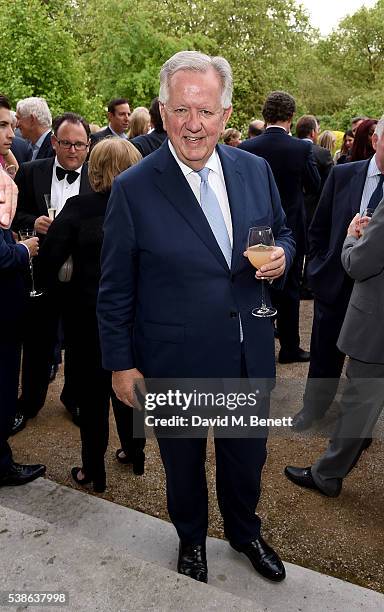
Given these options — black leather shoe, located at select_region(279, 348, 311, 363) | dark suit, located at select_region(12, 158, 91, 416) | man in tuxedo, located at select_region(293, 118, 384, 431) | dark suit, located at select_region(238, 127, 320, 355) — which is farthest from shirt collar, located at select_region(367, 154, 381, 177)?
black leather shoe, located at select_region(279, 348, 311, 363)

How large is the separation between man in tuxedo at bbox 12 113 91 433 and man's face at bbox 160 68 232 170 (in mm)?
2051

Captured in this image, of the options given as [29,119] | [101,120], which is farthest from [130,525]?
[101,120]

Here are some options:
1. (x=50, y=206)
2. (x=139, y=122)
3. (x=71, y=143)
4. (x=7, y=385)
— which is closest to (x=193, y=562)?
(x=7, y=385)

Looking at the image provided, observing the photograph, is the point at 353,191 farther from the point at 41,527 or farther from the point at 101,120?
the point at 101,120

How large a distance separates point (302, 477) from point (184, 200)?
2151 mm

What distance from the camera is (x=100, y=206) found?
10.7 feet

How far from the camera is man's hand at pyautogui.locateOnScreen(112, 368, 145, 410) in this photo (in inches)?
102

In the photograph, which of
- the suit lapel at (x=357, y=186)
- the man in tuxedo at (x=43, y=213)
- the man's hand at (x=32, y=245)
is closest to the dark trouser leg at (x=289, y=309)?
the suit lapel at (x=357, y=186)

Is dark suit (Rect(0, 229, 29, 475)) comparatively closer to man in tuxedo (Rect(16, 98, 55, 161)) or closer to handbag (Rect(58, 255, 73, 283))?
handbag (Rect(58, 255, 73, 283))

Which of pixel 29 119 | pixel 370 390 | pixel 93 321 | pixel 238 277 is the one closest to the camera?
pixel 238 277

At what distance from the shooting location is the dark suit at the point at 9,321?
10.7 feet

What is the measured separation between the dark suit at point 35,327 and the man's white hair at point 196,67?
2124mm

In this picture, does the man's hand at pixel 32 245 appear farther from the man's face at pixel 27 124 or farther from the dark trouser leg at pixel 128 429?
the man's face at pixel 27 124

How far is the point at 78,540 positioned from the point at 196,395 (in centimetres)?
79
